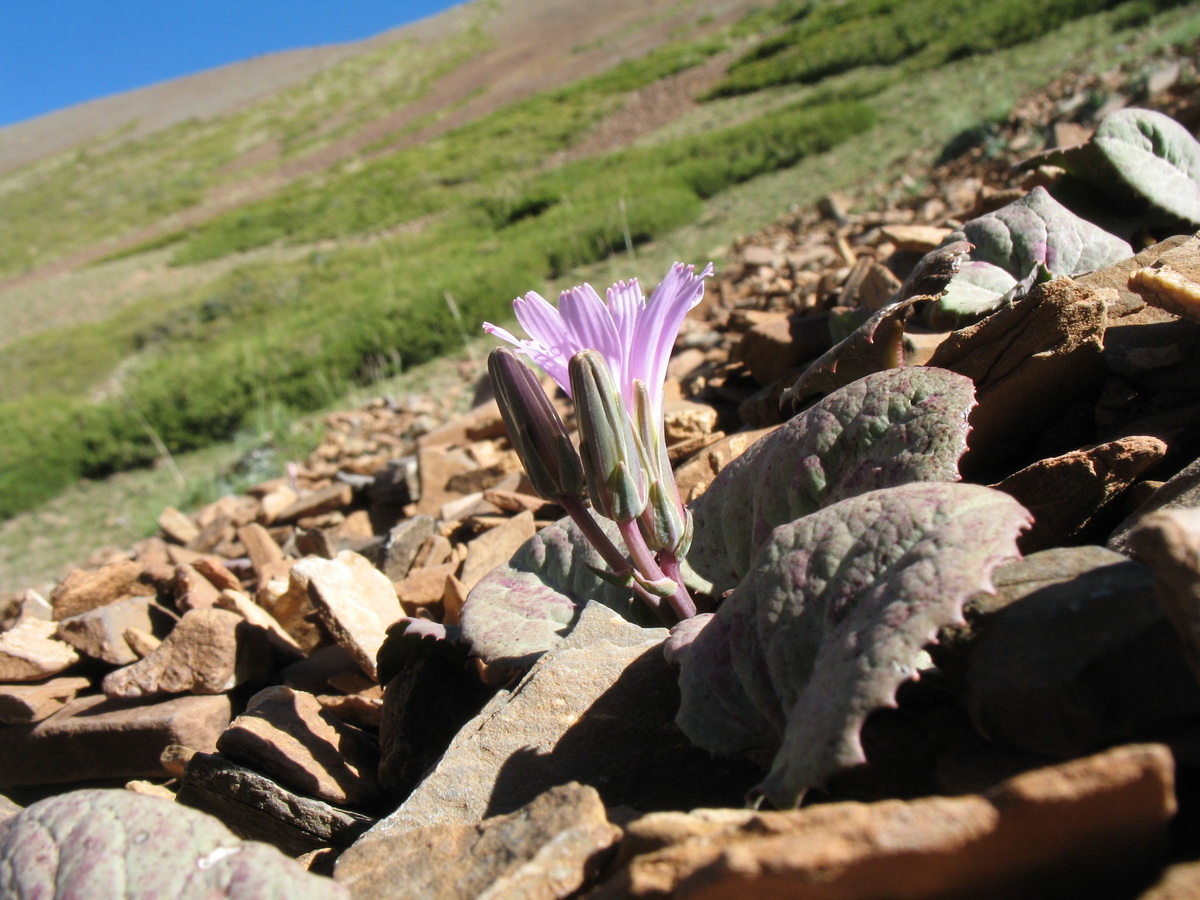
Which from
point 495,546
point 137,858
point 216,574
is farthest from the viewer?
point 216,574

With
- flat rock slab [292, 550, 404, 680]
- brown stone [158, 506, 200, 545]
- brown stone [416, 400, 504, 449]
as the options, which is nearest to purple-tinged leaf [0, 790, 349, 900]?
flat rock slab [292, 550, 404, 680]

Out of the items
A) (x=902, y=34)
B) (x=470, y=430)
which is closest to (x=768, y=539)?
(x=470, y=430)

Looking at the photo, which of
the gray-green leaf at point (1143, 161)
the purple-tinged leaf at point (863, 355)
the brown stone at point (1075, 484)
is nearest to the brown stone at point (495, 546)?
the purple-tinged leaf at point (863, 355)

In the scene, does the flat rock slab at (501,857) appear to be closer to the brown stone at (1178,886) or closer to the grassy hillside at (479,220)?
the brown stone at (1178,886)

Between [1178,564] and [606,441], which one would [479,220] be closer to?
[606,441]

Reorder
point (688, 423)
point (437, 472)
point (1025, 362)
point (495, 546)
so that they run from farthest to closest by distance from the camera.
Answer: point (437, 472), point (688, 423), point (495, 546), point (1025, 362)
